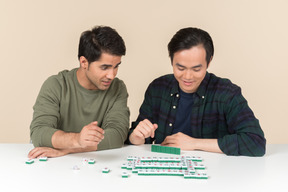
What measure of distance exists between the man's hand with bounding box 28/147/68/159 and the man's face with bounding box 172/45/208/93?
765mm

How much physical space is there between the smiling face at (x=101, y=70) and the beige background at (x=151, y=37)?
56.1 inches

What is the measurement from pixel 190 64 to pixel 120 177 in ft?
2.64

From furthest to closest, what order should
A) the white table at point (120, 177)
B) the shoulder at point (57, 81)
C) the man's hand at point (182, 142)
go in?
the shoulder at point (57, 81) → the man's hand at point (182, 142) → the white table at point (120, 177)

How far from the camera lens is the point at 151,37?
368 centimetres

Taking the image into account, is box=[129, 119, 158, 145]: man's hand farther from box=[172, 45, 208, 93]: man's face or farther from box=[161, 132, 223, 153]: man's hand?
box=[172, 45, 208, 93]: man's face

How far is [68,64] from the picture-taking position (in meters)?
3.78

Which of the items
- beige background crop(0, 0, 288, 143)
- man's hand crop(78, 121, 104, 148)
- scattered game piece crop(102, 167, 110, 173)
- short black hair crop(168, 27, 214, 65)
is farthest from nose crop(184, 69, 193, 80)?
A: beige background crop(0, 0, 288, 143)

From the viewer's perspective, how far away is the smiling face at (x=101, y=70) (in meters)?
2.19

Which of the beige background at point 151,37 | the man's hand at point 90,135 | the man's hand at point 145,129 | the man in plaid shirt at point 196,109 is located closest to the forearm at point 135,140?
the man in plaid shirt at point 196,109

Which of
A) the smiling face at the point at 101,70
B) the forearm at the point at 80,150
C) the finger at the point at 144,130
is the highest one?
the smiling face at the point at 101,70

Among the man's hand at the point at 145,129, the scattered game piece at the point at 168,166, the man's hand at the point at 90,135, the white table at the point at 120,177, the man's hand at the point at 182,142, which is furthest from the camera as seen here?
the man's hand at the point at 182,142

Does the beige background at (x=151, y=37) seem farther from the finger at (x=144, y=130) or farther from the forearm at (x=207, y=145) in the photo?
the finger at (x=144, y=130)

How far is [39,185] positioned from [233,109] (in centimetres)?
119
